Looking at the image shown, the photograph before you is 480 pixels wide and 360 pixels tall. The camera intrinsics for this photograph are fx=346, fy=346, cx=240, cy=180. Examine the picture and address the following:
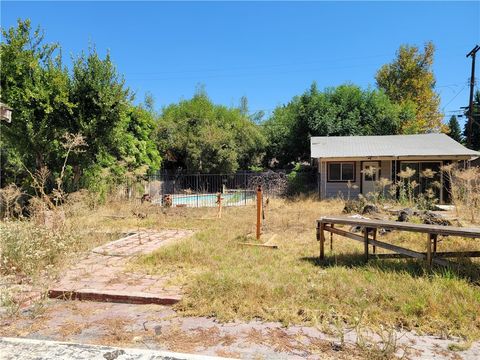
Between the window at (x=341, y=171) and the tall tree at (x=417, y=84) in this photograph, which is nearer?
the window at (x=341, y=171)

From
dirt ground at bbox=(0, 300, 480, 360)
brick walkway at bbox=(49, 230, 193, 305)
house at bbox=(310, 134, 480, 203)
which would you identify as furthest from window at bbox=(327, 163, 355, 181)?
dirt ground at bbox=(0, 300, 480, 360)

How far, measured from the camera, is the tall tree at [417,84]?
99.4 ft

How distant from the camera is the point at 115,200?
47.4 ft

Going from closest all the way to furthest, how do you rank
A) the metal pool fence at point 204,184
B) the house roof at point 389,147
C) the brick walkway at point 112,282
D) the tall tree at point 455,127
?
the brick walkway at point 112,282 < the house roof at point 389,147 < the metal pool fence at point 204,184 < the tall tree at point 455,127

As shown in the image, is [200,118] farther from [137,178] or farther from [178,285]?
[178,285]

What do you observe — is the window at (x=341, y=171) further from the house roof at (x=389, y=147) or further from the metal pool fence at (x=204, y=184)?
the metal pool fence at (x=204, y=184)

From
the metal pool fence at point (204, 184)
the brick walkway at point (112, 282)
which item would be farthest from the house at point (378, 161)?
the brick walkway at point (112, 282)

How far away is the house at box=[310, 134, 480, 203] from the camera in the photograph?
1731 cm

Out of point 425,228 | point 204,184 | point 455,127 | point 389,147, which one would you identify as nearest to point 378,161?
point 389,147

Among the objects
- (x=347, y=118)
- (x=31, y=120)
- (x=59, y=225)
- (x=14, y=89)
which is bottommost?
(x=59, y=225)

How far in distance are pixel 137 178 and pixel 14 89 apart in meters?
7.98

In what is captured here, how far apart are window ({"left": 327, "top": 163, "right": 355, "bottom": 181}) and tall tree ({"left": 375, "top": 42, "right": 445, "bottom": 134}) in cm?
1459

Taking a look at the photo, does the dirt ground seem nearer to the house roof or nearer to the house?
the house

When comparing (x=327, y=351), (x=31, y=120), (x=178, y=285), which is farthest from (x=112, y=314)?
(x=31, y=120)
